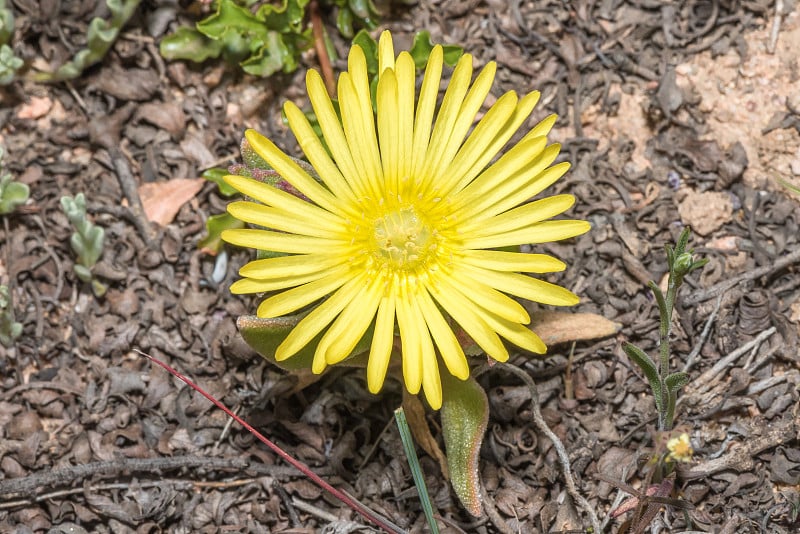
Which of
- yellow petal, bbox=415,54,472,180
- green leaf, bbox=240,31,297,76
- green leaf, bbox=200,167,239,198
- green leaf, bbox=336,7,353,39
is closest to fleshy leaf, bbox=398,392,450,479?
yellow petal, bbox=415,54,472,180

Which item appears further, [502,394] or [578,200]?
[578,200]

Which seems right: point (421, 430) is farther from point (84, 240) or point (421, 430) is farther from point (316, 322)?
point (84, 240)

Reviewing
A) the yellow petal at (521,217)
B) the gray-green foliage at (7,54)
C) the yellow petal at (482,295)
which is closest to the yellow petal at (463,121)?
the yellow petal at (521,217)

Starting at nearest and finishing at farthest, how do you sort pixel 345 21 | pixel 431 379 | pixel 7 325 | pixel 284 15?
pixel 431 379, pixel 7 325, pixel 284 15, pixel 345 21

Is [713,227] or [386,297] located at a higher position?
[713,227]

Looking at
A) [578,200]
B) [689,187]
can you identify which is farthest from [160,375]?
[689,187]

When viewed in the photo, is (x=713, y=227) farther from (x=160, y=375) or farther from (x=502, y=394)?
(x=160, y=375)

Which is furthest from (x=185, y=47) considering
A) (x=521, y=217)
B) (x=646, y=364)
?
(x=646, y=364)
